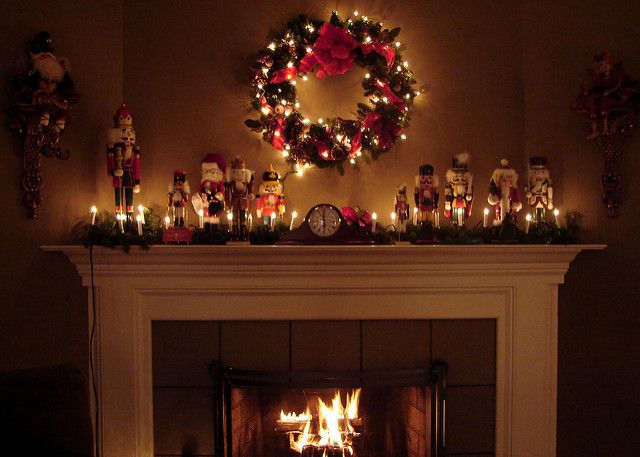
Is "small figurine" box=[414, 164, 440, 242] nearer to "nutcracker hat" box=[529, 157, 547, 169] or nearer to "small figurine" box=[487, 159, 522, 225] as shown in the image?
"small figurine" box=[487, 159, 522, 225]

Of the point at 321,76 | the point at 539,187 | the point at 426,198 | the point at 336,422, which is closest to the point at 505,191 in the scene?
the point at 539,187

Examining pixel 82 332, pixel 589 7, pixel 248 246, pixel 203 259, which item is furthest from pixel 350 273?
pixel 589 7

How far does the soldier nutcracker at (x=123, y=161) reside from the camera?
2.13 m

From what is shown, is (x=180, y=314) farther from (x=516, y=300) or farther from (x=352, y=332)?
(x=516, y=300)

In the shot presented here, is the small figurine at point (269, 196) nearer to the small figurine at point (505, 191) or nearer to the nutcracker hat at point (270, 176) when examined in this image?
the nutcracker hat at point (270, 176)

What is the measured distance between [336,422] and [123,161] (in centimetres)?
156

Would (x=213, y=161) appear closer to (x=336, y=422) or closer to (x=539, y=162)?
(x=336, y=422)

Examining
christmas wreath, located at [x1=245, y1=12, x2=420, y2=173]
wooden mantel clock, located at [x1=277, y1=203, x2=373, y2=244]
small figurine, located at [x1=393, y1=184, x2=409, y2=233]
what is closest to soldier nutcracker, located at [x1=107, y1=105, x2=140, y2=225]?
christmas wreath, located at [x1=245, y1=12, x2=420, y2=173]

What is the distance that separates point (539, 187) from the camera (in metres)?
2.21

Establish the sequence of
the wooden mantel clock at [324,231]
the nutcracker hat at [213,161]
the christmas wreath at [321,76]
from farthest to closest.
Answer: the christmas wreath at [321,76] < the nutcracker hat at [213,161] < the wooden mantel clock at [324,231]

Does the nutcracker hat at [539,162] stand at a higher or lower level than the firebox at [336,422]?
higher

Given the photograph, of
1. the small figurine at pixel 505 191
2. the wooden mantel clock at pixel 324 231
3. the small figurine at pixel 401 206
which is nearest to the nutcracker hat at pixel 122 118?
the wooden mantel clock at pixel 324 231

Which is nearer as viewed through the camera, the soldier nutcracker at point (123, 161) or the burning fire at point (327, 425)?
the soldier nutcracker at point (123, 161)

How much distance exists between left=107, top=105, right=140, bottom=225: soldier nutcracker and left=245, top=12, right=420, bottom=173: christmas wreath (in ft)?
1.79
